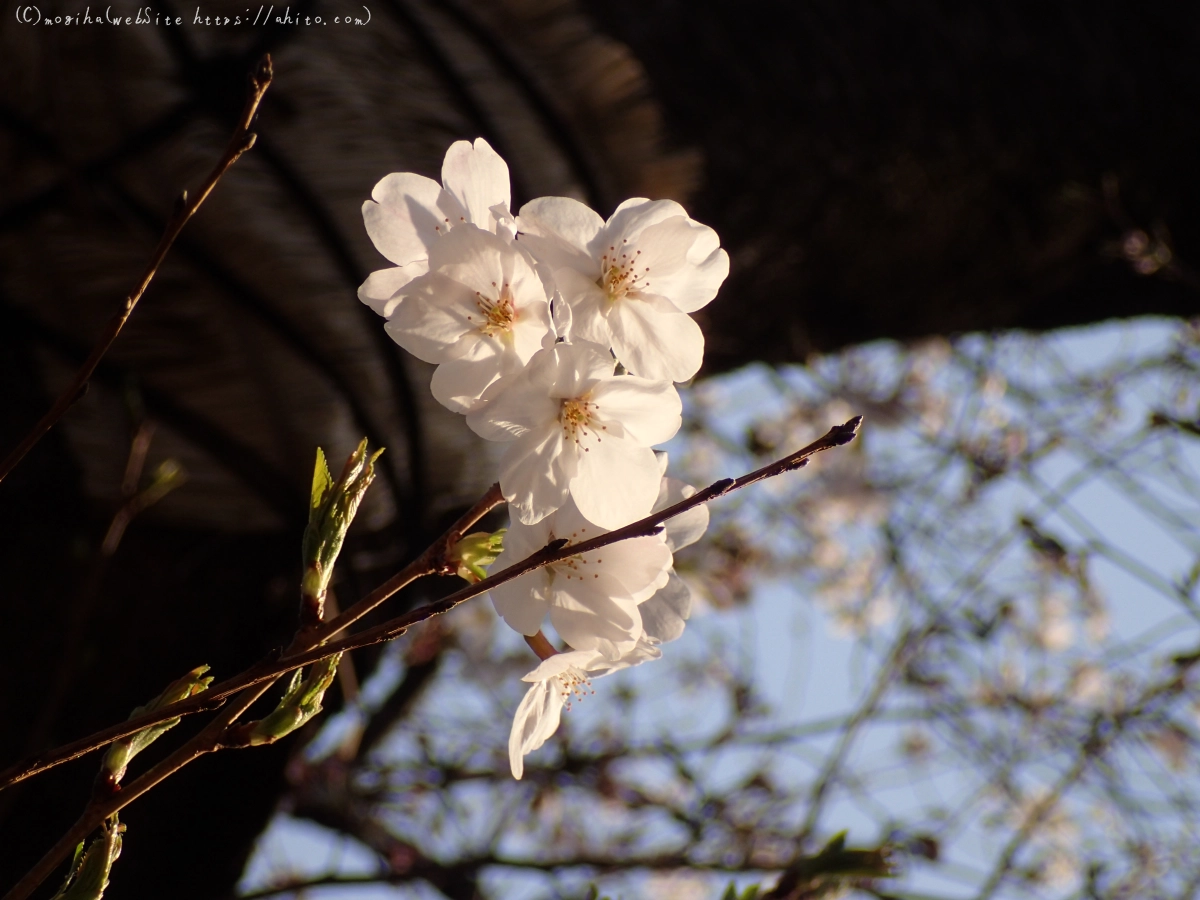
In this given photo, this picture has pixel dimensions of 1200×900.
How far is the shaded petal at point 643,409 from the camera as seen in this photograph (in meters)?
0.67

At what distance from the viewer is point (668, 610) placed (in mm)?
745

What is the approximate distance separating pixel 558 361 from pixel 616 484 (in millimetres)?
91

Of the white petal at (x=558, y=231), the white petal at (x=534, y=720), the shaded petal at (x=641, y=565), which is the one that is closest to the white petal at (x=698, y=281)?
the white petal at (x=558, y=231)

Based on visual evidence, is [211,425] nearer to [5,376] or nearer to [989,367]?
[5,376]

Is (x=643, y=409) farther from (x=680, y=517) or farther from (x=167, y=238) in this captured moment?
(x=167, y=238)

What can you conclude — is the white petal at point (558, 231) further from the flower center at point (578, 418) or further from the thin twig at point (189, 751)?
the thin twig at point (189, 751)

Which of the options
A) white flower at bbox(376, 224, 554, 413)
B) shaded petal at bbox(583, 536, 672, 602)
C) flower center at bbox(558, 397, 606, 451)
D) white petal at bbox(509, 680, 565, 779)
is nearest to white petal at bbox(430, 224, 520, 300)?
white flower at bbox(376, 224, 554, 413)

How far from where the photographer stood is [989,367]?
10.5 ft

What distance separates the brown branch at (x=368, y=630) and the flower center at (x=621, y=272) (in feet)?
0.75

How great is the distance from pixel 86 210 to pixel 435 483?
1.72ft

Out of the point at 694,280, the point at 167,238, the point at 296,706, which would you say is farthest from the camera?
the point at 694,280

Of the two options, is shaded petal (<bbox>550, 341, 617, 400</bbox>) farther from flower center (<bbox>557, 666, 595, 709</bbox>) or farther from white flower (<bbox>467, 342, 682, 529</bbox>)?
flower center (<bbox>557, 666, 595, 709</bbox>)

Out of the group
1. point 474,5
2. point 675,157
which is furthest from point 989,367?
point 474,5

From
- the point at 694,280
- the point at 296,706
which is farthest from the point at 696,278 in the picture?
the point at 296,706
